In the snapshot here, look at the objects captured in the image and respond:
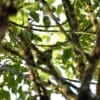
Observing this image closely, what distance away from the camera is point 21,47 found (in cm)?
231

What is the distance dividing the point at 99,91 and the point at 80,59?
0.31m

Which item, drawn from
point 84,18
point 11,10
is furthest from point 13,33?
point 11,10

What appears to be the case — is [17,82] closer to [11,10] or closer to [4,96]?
[4,96]

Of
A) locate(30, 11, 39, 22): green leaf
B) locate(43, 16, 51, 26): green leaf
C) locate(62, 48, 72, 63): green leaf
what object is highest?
locate(30, 11, 39, 22): green leaf

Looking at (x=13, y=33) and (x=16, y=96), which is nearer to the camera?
(x=13, y=33)

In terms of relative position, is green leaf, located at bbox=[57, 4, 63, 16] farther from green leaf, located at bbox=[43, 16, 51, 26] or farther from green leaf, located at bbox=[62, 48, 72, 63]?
green leaf, located at bbox=[62, 48, 72, 63]

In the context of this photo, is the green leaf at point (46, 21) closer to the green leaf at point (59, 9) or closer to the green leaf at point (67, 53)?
the green leaf at point (59, 9)

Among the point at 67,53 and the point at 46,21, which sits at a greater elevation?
the point at 46,21

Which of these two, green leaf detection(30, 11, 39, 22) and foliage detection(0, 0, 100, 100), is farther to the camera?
green leaf detection(30, 11, 39, 22)

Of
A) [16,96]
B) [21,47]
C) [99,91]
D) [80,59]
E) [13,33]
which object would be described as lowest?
[16,96]

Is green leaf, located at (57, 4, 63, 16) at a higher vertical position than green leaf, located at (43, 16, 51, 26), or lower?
higher

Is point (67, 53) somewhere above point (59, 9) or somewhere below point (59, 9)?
below

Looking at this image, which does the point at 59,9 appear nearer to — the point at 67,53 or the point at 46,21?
the point at 46,21

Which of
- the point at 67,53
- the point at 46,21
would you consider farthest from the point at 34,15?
the point at 67,53
